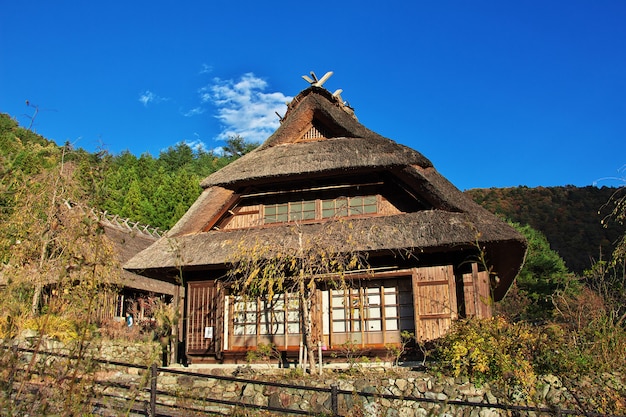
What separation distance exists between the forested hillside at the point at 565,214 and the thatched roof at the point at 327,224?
24977 mm

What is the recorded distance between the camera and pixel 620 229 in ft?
113

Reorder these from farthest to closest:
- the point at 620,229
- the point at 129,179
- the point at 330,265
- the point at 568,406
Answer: the point at 129,179 < the point at 620,229 < the point at 330,265 < the point at 568,406

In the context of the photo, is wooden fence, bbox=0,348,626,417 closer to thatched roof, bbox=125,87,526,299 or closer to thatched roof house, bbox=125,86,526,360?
thatched roof house, bbox=125,86,526,360

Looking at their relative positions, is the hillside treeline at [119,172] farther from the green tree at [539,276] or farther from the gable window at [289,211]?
the green tree at [539,276]

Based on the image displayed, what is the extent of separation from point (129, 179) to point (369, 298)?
1199 inches

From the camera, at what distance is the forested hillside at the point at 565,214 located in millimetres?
36688

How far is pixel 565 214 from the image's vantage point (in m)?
42.4

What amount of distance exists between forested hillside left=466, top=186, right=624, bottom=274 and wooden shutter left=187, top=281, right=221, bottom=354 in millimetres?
27990

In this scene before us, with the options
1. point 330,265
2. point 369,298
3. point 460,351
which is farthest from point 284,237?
point 460,351

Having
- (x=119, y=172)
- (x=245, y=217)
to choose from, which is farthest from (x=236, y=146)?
(x=245, y=217)

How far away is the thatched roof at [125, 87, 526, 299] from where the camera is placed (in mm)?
11383

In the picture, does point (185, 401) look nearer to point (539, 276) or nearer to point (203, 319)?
point (203, 319)

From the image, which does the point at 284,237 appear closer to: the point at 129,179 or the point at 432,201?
the point at 432,201

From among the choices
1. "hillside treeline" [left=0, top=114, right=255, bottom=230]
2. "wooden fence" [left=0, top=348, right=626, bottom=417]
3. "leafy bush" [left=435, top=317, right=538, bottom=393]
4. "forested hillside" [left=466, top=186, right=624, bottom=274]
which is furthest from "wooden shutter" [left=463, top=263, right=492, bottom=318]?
"forested hillside" [left=466, top=186, right=624, bottom=274]
